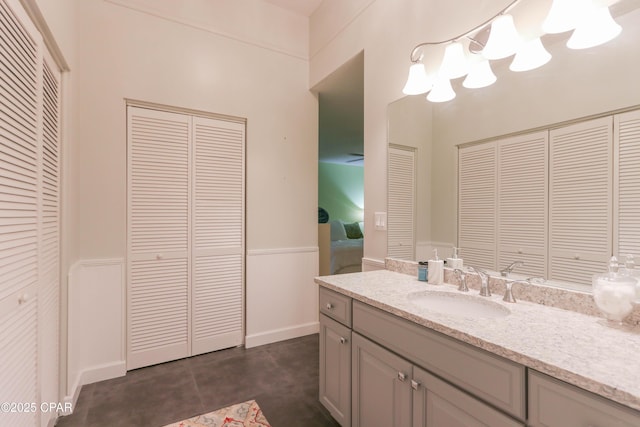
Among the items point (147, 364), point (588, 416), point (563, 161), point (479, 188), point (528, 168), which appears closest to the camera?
point (588, 416)

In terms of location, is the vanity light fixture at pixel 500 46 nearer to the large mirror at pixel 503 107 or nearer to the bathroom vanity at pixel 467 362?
the large mirror at pixel 503 107

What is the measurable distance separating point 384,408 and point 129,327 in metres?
2.12

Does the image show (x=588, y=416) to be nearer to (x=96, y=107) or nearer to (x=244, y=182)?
(x=244, y=182)

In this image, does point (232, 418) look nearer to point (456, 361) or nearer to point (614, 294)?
point (456, 361)

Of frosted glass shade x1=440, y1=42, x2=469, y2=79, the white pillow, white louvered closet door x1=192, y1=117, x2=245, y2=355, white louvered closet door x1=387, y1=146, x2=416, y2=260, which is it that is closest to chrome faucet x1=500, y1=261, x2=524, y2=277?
white louvered closet door x1=387, y1=146, x2=416, y2=260

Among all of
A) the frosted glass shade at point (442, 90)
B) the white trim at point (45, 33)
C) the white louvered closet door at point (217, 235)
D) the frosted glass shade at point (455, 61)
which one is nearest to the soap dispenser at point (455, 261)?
the frosted glass shade at point (442, 90)

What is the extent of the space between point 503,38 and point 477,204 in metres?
0.80

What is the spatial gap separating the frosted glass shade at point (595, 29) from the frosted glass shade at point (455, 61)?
1.63ft

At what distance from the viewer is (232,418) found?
1.86 metres

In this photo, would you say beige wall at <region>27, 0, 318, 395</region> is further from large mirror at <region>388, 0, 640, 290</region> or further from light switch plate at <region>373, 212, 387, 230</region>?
large mirror at <region>388, 0, 640, 290</region>

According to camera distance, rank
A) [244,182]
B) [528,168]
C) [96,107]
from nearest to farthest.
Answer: [528,168] → [96,107] → [244,182]

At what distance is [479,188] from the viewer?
1.63 m

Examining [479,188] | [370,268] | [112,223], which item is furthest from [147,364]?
[479,188]

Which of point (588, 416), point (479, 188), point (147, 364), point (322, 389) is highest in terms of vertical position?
point (479, 188)
